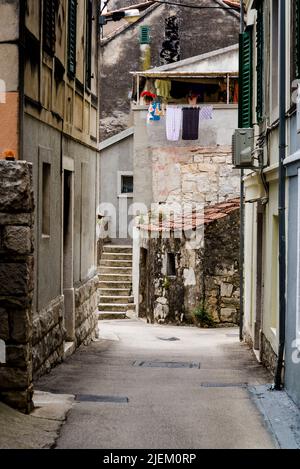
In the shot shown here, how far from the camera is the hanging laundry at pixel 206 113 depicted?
1142 inches

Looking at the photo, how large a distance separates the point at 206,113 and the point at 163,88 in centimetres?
175

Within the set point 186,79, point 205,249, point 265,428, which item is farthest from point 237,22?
point 265,428

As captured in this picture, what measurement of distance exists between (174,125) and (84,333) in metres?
13.6

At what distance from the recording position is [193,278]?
886 inches

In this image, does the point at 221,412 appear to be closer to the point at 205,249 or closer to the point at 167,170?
the point at 205,249

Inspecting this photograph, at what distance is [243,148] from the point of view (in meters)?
14.1

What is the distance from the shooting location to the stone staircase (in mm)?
26656

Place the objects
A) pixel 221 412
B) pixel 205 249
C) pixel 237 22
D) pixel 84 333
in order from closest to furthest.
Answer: pixel 221 412
pixel 84 333
pixel 205 249
pixel 237 22

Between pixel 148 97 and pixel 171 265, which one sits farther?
pixel 148 97

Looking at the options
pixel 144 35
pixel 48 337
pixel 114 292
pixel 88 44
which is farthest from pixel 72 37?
pixel 144 35

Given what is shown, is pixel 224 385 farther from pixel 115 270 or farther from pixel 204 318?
pixel 115 270

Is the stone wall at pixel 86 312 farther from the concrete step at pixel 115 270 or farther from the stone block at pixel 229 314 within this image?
the concrete step at pixel 115 270

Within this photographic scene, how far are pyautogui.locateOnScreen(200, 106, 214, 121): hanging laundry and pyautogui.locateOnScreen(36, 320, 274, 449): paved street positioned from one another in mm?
12285
